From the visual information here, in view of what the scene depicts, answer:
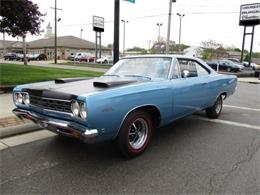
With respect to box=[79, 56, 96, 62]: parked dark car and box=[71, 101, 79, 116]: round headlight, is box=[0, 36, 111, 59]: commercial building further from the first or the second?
box=[71, 101, 79, 116]: round headlight

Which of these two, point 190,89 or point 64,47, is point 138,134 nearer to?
point 190,89

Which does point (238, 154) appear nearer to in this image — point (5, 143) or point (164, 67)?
point (164, 67)

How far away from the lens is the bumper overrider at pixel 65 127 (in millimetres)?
3258

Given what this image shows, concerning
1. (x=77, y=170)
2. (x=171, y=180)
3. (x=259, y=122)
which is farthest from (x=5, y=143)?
(x=259, y=122)

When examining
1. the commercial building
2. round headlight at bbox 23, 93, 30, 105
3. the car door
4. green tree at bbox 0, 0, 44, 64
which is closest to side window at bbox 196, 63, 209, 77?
the car door

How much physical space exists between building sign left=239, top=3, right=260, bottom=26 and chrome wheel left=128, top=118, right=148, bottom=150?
101 ft

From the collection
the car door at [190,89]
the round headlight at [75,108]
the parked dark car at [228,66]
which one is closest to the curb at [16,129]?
the round headlight at [75,108]

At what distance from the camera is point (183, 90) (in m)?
4.82

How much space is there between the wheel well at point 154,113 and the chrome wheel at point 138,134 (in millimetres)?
189

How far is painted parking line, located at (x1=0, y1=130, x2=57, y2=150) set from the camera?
4625 mm

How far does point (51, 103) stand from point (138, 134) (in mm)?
1414

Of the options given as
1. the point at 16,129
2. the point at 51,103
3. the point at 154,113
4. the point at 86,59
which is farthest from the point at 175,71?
the point at 86,59

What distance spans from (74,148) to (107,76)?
158cm

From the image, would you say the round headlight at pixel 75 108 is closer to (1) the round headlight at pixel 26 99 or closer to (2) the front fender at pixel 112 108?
(2) the front fender at pixel 112 108
